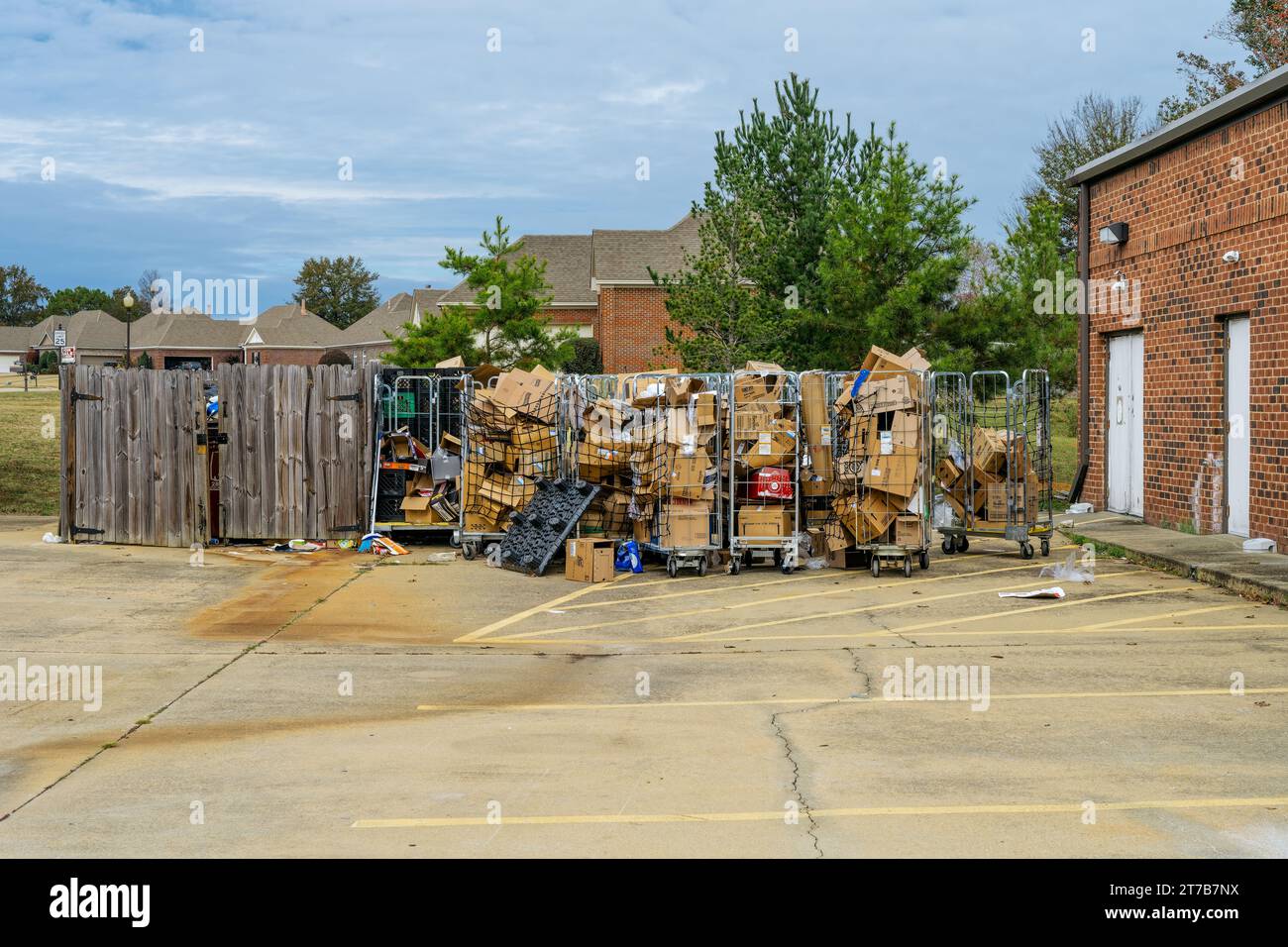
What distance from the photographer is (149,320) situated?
97375mm

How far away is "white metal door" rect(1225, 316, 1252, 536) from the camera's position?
57.8 ft

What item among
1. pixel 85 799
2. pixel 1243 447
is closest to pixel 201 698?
pixel 85 799

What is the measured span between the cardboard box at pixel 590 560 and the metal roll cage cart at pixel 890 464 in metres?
3.21

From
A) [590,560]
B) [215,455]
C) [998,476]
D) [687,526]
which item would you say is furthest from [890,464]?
[215,455]

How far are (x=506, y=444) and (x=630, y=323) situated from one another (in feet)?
116

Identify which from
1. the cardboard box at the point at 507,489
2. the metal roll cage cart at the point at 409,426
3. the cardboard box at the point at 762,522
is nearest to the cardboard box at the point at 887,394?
the cardboard box at the point at 762,522

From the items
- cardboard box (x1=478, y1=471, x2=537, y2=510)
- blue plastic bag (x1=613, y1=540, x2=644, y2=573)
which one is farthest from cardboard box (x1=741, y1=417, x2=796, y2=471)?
cardboard box (x1=478, y1=471, x2=537, y2=510)

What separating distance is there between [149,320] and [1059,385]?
80694 millimetres

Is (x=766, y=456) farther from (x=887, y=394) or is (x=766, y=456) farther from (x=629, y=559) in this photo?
(x=629, y=559)

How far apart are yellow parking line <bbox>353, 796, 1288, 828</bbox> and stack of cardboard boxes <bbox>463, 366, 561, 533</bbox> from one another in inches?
453

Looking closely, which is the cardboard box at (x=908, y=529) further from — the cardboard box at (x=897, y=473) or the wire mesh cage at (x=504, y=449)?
the wire mesh cage at (x=504, y=449)

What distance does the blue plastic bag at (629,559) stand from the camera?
16719 mm

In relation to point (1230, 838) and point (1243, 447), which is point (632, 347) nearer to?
point (1243, 447)

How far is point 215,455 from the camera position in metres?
19.0
